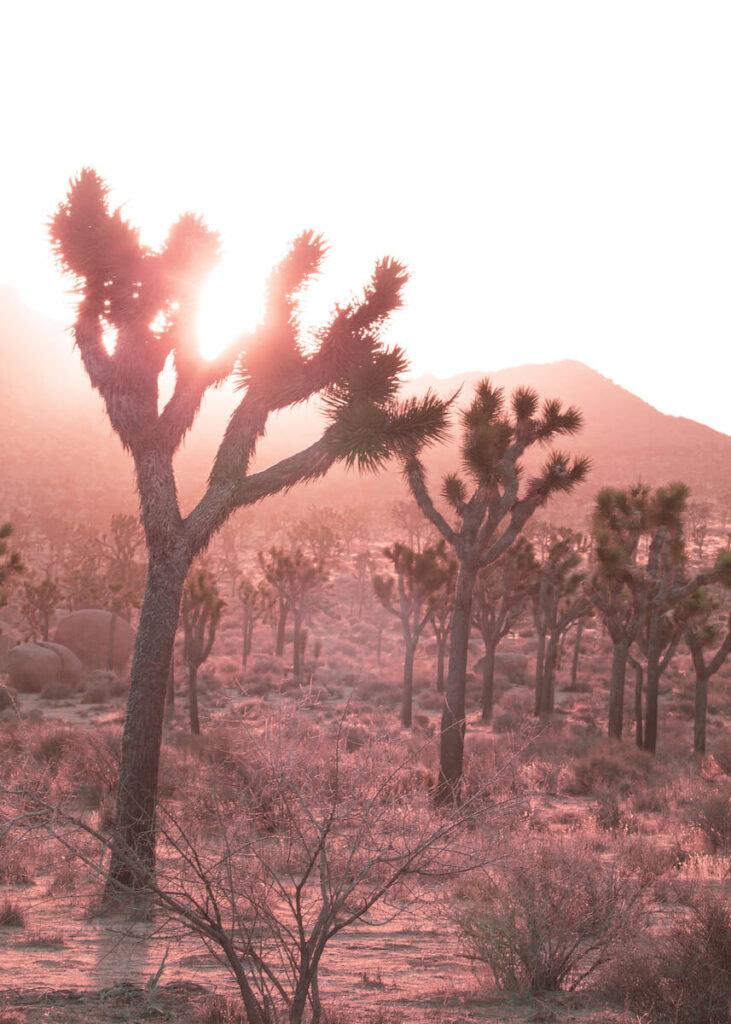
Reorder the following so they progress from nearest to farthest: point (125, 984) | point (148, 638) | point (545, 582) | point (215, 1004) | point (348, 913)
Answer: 1. point (215, 1004)
2. point (125, 984)
3. point (348, 913)
4. point (148, 638)
5. point (545, 582)

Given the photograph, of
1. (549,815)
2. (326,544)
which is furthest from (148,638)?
(326,544)

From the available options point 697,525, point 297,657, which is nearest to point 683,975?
point 297,657

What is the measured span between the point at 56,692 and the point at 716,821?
24057 mm

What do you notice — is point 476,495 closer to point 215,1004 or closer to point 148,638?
point 148,638

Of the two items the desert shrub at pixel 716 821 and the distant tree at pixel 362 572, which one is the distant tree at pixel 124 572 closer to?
the distant tree at pixel 362 572

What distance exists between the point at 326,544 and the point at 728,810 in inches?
1673

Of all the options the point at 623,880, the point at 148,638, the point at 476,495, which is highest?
the point at 476,495

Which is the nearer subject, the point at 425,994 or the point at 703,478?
the point at 425,994

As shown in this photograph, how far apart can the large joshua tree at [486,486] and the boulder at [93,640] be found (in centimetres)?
2406

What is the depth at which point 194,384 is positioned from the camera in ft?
30.3

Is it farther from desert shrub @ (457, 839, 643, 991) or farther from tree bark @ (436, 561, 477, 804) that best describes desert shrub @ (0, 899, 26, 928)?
tree bark @ (436, 561, 477, 804)

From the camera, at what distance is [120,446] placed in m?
79.4

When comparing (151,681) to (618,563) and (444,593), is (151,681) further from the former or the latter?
(444,593)

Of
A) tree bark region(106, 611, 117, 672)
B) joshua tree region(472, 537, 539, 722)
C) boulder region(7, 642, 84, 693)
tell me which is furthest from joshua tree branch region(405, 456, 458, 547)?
tree bark region(106, 611, 117, 672)
